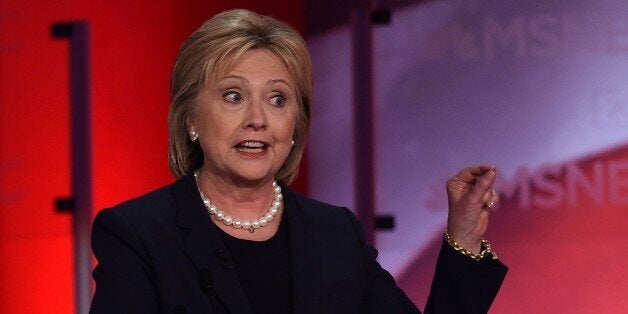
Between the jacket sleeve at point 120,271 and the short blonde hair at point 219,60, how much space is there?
9.5 inches

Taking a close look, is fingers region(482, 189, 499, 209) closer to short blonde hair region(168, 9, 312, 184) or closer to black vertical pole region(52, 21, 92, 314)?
short blonde hair region(168, 9, 312, 184)

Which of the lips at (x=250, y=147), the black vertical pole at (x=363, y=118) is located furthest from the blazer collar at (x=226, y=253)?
the black vertical pole at (x=363, y=118)

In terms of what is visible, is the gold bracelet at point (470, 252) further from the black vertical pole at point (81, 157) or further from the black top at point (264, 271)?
the black vertical pole at point (81, 157)

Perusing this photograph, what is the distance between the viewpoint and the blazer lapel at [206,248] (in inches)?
71.4

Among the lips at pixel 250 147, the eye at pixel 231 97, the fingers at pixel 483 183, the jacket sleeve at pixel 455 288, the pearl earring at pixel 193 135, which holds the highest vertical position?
the eye at pixel 231 97

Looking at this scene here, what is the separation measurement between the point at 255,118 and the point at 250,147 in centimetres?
5

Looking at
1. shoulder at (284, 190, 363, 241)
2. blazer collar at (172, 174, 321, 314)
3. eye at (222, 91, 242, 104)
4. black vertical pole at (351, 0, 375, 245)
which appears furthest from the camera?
black vertical pole at (351, 0, 375, 245)

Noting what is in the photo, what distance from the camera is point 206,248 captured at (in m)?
1.87

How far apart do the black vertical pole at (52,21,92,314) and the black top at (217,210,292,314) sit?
1.70 metres

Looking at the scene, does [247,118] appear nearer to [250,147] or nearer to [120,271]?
[250,147]

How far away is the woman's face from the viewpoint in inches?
75.3

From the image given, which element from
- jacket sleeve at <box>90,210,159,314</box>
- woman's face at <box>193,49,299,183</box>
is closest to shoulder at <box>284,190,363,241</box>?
woman's face at <box>193,49,299,183</box>

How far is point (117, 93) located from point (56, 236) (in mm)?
476

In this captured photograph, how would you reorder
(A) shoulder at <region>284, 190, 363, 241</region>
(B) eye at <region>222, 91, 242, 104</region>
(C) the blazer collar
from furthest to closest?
(A) shoulder at <region>284, 190, 363, 241</region>, (B) eye at <region>222, 91, 242, 104</region>, (C) the blazer collar
